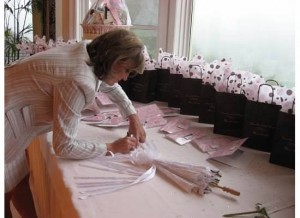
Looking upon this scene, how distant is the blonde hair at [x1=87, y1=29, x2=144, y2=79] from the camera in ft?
3.62

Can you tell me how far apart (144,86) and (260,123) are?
2.41 feet

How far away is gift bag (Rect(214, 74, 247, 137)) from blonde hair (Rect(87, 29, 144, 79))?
395 millimetres

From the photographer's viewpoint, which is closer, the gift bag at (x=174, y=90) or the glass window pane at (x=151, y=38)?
the gift bag at (x=174, y=90)

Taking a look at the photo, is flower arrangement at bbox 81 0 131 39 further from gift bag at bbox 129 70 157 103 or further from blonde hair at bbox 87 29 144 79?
blonde hair at bbox 87 29 144 79

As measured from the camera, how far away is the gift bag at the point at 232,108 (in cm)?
131

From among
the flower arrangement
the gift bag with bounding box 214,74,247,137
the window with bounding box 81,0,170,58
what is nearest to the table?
the gift bag with bounding box 214,74,247,137

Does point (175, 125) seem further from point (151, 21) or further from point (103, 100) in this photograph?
point (151, 21)

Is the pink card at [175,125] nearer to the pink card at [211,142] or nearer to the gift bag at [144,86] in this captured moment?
the pink card at [211,142]

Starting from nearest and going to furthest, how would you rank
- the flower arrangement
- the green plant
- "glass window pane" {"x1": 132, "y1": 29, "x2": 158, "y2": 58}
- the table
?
1. the table
2. the flower arrangement
3. "glass window pane" {"x1": 132, "y1": 29, "x2": 158, "y2": 58}
4. the green plant

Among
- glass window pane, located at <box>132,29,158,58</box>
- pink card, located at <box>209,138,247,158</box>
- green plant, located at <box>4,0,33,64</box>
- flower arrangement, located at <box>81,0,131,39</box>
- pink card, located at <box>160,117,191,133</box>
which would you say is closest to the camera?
pink card, located at <box>209,138,247,158</box>

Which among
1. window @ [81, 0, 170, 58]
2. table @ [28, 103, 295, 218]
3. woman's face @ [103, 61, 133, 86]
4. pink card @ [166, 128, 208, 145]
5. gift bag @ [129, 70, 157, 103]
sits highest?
window @ [81, 0, 170, 58]

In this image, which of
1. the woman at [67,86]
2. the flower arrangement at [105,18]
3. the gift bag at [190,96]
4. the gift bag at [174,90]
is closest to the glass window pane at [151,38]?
the flower arrangement at [105,18]

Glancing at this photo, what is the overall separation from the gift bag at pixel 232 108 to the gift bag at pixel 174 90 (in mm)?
349
